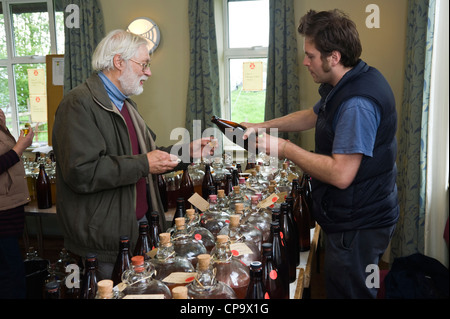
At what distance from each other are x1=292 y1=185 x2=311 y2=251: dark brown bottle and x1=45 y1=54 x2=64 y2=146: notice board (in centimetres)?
364

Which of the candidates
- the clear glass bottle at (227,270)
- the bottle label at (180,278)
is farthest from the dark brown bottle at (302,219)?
the bottle label at (180,278)

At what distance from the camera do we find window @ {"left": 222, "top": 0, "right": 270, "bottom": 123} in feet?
15.0

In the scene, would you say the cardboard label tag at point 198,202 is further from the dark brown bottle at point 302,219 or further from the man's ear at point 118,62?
the man's ear at point 118,62

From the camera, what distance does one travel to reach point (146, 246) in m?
1.43

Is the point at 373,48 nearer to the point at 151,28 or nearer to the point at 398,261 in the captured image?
the point at 151,28

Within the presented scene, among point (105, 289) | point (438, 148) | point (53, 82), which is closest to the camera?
point (105, 289)

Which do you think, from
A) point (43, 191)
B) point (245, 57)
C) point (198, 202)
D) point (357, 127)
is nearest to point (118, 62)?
point (198, 202)

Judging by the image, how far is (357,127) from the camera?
1482 mm

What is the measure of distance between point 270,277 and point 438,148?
1956 mm

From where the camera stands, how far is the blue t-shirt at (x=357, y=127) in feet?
4.86

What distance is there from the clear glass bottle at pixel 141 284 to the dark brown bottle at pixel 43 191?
2.27 meters

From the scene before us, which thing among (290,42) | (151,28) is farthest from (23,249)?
(290,42)

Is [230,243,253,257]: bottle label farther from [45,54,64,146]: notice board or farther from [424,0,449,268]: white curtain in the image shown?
[45,54,64,146]: notice board

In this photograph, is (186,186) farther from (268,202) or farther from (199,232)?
(199,232)
